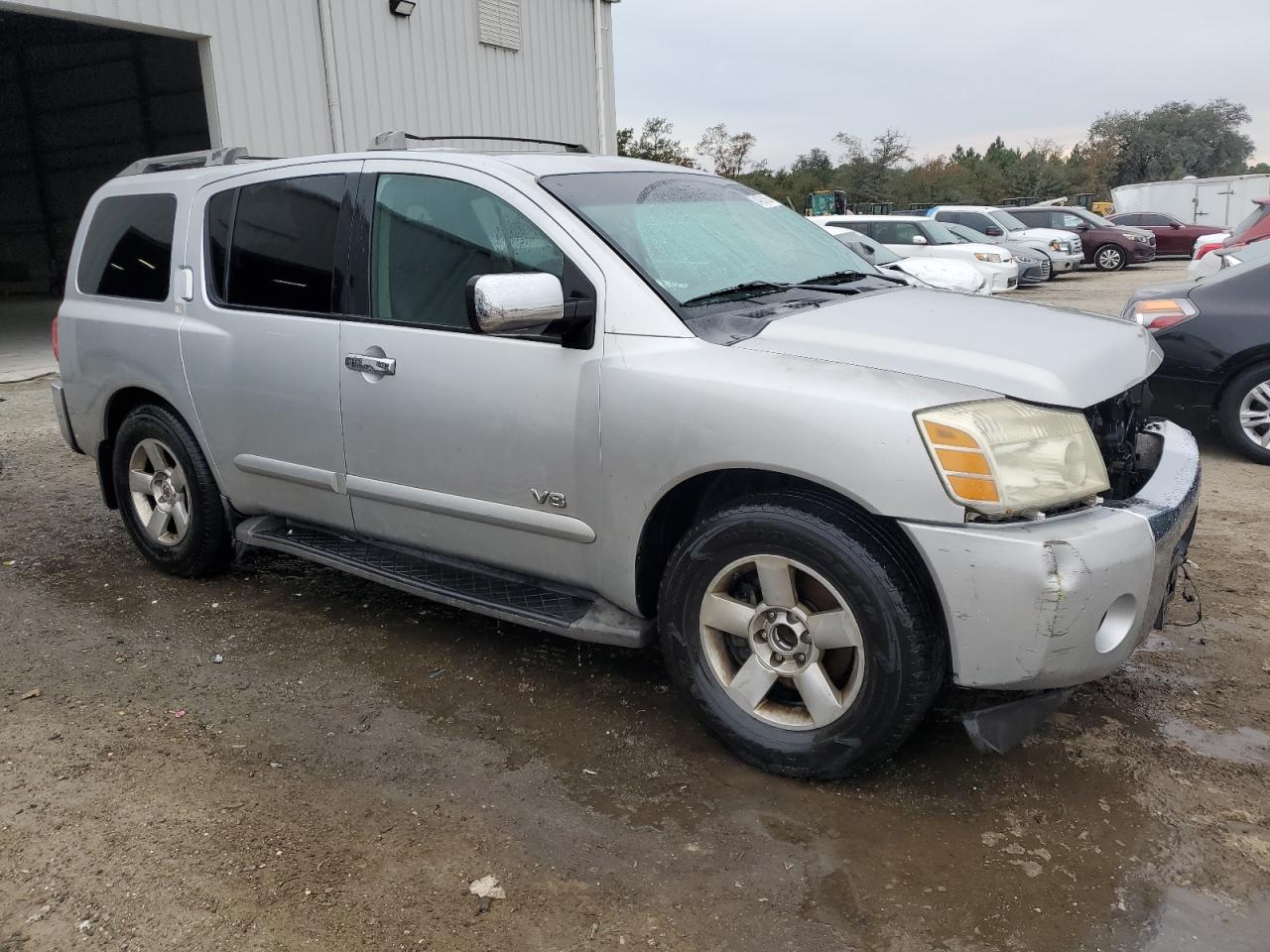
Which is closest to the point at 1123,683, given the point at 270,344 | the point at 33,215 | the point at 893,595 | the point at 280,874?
the point at 893,595

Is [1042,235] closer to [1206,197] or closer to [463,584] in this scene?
[1206,197]

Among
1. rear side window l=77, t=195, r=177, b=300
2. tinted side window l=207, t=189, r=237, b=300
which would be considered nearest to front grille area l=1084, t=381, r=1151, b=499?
tinted side window l=207, t=189, r=237, b=300

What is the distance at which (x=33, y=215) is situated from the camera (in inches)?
974

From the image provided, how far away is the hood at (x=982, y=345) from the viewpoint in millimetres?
2770

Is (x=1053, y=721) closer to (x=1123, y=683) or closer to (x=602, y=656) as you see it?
(x=1123, y=683)

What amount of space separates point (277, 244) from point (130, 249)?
1.06 m

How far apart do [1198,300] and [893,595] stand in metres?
5.43

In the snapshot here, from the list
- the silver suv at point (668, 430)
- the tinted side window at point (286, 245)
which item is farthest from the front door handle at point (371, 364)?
the tinted side window at point (286, 245)

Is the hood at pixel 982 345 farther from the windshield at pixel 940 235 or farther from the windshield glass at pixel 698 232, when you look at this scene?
the windshield at pixel 940 235

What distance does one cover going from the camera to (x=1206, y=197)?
34.8m

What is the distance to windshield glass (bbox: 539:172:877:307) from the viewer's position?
3352 millimetres

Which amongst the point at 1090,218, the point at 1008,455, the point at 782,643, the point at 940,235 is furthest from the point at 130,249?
the point at 1090,218

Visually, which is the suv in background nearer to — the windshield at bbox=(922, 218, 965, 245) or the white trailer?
the windshield at bbox=(922, 218, 965, 245)

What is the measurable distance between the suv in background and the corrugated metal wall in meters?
9.99
